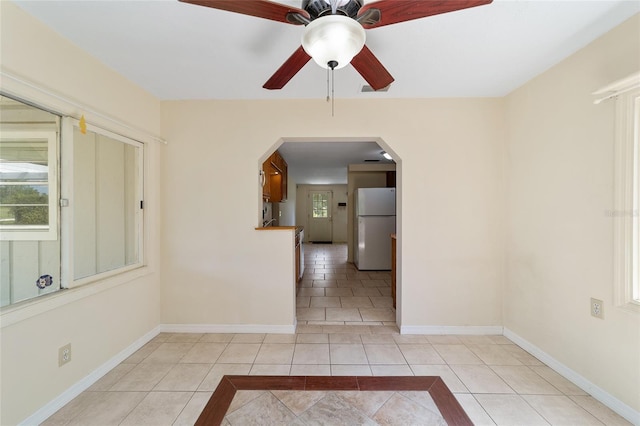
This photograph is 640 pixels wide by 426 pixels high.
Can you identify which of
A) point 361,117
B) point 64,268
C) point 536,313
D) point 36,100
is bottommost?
point 536,313

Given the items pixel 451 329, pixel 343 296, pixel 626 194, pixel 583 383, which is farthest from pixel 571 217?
pixel 343 296

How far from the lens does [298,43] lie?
1.69 m

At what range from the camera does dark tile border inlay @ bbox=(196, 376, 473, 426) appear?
1593 mm

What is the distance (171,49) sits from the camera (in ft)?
5.69

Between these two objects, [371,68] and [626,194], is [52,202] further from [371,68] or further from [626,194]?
[626,194]

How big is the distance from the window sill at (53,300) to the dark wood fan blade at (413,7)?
2.34 m

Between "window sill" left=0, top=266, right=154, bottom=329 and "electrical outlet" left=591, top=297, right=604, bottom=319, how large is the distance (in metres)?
3.53

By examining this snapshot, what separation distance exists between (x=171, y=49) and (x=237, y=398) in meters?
2.45

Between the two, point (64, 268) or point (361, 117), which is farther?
point (361, 117)

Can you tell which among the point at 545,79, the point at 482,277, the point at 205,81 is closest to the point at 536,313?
the point at 482,277

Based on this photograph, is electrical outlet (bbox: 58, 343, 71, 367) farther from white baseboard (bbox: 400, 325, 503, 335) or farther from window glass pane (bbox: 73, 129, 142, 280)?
white baseboard (bbox: 400, 325, 503, 335)

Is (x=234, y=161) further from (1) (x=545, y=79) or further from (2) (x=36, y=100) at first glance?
(1) (x=545, y=79)

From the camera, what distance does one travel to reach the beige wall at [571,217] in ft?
5.08

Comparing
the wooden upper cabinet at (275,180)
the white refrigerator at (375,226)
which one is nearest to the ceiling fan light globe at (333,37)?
the wooden upper cabinet at (275,180)
